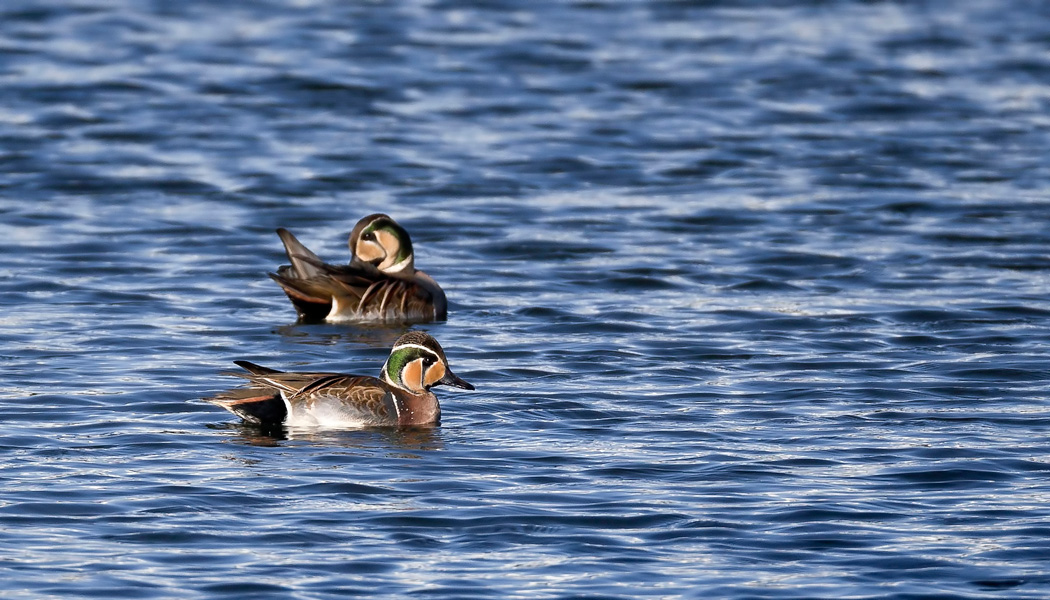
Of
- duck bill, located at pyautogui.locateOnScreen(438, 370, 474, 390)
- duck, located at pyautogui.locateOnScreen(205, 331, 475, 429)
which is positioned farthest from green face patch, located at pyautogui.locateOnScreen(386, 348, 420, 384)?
duck bill, located at pyautogui.locateOnScreen(438, 370, 474, 390)

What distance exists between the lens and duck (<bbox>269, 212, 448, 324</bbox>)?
14023 millimetres

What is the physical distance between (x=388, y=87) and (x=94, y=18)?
5.58 metres

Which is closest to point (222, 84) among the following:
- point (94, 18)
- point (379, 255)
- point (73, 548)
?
point (94, 18)

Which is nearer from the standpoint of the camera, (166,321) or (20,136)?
(166,321)

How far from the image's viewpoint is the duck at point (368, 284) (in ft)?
46.0

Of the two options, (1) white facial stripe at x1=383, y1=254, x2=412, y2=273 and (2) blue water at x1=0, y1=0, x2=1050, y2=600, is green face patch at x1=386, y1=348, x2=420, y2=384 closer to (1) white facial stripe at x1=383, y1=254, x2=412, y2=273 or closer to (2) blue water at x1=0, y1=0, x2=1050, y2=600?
(2) blue water at x1=0, y1=0, x2=1050, y2=600

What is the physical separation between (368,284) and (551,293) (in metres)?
1.55

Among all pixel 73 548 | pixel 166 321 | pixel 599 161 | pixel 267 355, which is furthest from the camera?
pixel 599 161

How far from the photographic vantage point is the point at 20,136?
807 inches

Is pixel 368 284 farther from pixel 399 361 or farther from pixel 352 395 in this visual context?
pixel 352 395

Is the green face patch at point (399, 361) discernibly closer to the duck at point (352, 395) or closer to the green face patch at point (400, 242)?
the duck at point (352, 395)

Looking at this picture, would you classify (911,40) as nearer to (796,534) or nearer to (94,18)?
(94,18)

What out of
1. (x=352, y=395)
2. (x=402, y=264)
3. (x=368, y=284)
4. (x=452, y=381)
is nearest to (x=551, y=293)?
(x=402, y=264)

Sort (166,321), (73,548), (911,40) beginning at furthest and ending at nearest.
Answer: (911,40)
(166,321)
(73,548)
